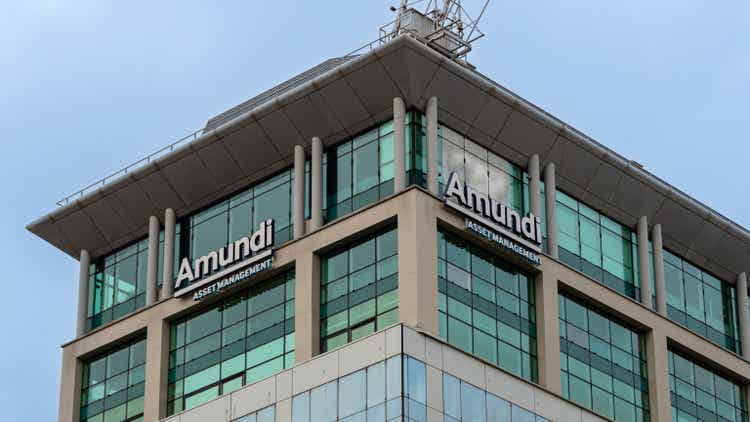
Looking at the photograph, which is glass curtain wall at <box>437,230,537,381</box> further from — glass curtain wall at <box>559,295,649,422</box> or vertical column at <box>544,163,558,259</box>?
glass curtain wall at <box>559,295,649,422</box>

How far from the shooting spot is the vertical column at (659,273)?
105438 millimetres

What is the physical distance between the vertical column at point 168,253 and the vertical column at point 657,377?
22171 mm

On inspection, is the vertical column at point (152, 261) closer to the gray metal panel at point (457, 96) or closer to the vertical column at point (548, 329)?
the gray metal panel at point (457, 96)

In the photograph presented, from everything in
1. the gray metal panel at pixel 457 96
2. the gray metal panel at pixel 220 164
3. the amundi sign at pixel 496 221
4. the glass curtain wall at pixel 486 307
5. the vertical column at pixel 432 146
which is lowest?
the glass curtain wall at pixel 486 307

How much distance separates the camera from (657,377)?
340 ft

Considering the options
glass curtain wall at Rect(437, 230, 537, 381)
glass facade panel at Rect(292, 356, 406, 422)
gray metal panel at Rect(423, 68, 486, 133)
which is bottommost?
glass facade panel at Rect(292, 356, 406, 422)

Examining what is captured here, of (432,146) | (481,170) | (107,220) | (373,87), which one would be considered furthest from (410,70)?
(107,220)

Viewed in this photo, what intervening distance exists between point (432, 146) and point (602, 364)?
13884mm

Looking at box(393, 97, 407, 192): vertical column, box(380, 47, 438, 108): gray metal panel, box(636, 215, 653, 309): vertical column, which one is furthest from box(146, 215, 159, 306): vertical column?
box(636, 215, 653, 309): vertical column

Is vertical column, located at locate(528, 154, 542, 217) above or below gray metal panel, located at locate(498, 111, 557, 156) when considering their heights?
below

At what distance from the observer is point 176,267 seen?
341 ft

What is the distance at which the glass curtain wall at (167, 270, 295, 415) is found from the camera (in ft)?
321

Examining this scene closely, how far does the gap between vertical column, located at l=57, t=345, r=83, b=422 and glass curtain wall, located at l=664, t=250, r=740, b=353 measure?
28.2 m

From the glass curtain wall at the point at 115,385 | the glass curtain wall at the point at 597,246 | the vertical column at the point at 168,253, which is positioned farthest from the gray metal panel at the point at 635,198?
the glass curtain wall at the point at 115,385
